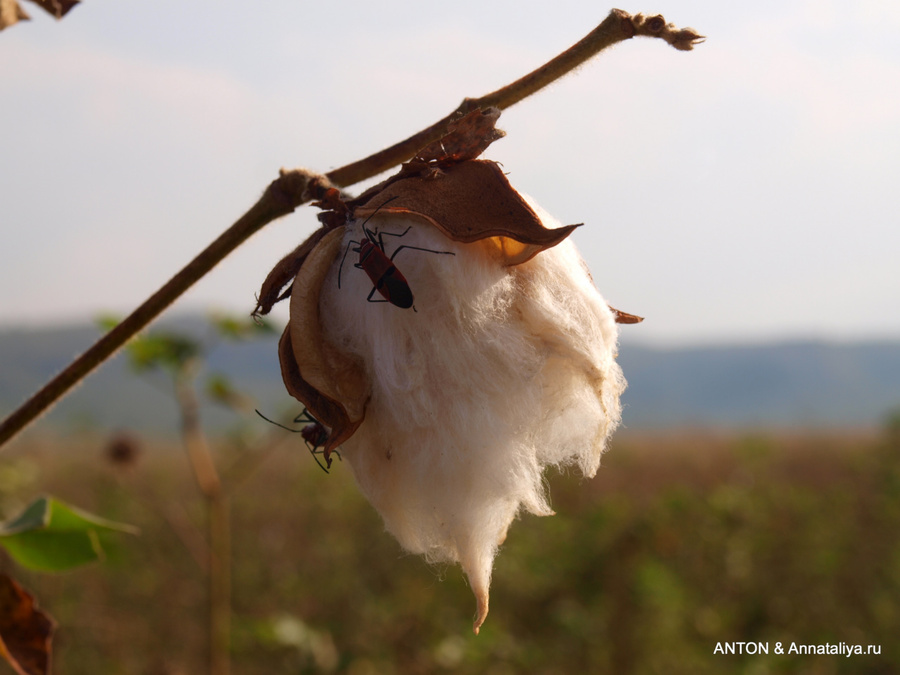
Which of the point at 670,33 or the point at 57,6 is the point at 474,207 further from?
the point at 57,6

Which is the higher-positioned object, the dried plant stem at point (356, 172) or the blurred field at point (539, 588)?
the dried plant stem at point (356, 172)

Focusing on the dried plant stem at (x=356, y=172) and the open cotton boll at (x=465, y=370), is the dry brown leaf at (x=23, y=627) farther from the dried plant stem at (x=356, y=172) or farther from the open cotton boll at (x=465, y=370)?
the open cotton boll at (x=465, y=370)

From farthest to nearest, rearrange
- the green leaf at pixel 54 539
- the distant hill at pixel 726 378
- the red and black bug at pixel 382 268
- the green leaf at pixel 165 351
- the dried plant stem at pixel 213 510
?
the distant hill at pixel 726 378
the green leaf at pixel 165 351
the dried plant stem at pixel 213 510
the green leaf at pixel 54 539
the red and black bug at pixel 382 268

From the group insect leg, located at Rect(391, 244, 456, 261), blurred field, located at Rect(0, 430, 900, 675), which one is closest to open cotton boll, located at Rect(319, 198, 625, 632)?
insect leg, located at Rect(391, 244, 456, 261)

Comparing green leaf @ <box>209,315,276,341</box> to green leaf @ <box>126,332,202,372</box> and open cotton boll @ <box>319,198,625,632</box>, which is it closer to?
green leaf @ <box>126,332,202,372</box>

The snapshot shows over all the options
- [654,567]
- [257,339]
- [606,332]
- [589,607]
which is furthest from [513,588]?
[606,332]

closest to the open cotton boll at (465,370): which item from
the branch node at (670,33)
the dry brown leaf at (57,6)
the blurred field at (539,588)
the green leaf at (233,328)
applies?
the branch node at (670,33)

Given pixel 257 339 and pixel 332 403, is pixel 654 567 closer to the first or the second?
pixel 257 339
